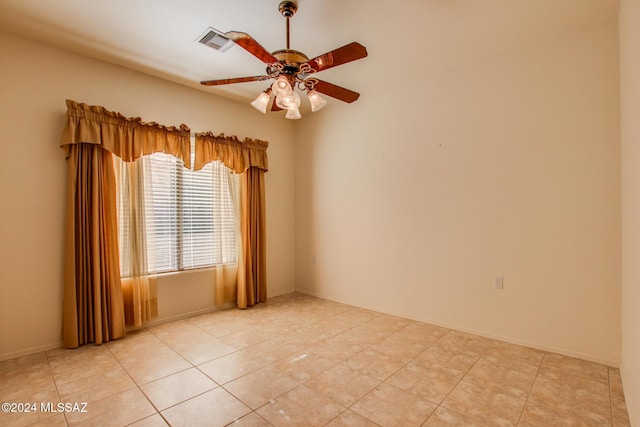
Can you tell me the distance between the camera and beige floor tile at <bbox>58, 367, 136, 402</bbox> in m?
2.11

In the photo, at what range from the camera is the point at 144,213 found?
3.35 meters

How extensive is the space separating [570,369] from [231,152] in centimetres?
408

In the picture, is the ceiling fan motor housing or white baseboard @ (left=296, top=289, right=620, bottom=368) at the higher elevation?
the ceiling fan motor housing

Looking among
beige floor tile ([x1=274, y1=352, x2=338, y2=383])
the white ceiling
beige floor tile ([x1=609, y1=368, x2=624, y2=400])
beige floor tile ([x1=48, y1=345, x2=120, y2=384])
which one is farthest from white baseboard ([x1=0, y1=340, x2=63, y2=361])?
beige floor tile ([x1=609, y1=368, x2=624, y2=400])

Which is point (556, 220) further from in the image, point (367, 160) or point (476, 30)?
point (367, 160)

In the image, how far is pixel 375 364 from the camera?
2537mm

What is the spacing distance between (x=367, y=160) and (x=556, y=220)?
213 cm

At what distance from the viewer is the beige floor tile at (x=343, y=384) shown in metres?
2.08

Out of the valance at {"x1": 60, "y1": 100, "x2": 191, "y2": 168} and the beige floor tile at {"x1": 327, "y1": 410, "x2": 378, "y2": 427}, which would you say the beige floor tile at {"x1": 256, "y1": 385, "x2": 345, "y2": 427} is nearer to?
the beige floor tile at {"x1": 327, "y1": 410, "x2": 378, "y2": 427}

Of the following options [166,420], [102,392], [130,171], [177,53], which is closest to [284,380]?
[166,420]

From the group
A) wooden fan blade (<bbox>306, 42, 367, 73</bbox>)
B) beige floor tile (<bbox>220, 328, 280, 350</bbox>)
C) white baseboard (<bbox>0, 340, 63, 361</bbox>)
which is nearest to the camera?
wooden fan blade (<bbox>306, 42, 367, 73</bbox>)

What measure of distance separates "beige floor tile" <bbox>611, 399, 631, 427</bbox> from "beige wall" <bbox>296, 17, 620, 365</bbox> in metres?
0.62

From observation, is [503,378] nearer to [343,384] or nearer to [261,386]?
[343,384]

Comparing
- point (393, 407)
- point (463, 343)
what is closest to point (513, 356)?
point (463, 343)
